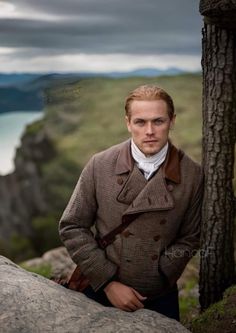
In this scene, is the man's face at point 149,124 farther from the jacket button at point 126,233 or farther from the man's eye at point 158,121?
the jacket button at point 126,233

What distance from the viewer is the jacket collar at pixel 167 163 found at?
135 inches

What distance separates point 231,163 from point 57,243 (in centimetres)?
579

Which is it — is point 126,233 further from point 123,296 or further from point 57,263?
point 57,263

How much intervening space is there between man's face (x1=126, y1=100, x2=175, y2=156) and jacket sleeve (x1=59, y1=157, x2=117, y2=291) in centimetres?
33

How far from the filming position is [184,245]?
353 cm

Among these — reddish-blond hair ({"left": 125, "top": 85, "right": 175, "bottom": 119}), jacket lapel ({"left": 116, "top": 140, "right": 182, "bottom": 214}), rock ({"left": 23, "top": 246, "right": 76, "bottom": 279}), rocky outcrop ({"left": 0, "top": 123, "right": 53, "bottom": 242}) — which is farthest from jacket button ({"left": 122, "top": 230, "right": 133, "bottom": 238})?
rocky outcrop ({"left": 0, "top": 123, "right": 53, "bottom": 242})

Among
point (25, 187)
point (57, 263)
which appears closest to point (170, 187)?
point (57, 263)

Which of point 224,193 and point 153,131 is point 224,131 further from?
point 153,131

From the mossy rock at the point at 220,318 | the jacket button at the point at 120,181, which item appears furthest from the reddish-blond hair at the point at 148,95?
the mossy rock at the point at 220,318

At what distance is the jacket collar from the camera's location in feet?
11.2

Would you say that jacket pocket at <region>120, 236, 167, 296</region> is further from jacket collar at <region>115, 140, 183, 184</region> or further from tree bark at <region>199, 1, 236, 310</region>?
tree bark at <region>199, 1, 236, 310</region>

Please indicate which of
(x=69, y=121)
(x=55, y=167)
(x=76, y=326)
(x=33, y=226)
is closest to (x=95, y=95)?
(x=69, y=121)

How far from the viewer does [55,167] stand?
9.81 m

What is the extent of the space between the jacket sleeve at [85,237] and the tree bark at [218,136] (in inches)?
27.0
